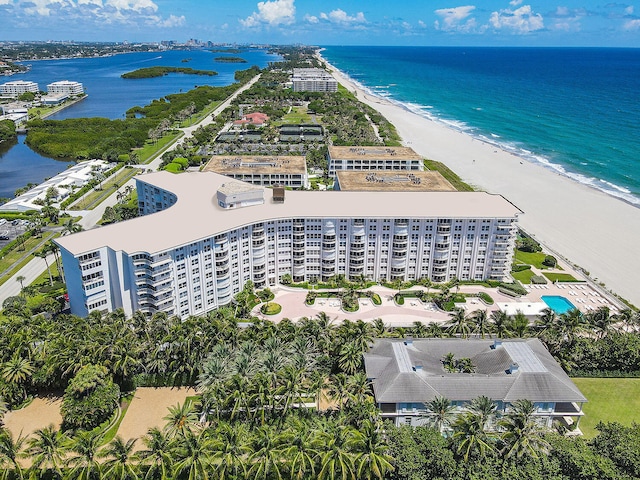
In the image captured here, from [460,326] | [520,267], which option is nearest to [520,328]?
[460,326]

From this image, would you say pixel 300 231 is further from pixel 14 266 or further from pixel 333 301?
pixel 14 266

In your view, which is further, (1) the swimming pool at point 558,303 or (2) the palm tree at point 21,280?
→ (2) the palm tree at point 21,280

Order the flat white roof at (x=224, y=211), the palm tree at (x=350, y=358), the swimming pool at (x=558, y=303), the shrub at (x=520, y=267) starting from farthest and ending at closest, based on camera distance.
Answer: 1. the shrub at (x=520, y=267)
2. the swimming pool at (x=558, y=303)
3. the flat white roof at (x=224, y=211)
4. the palm tree at (x=350, y=358)

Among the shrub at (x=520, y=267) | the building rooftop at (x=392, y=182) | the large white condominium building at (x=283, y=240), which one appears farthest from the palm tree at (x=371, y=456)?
the building rooftop at (x=392, y=182)

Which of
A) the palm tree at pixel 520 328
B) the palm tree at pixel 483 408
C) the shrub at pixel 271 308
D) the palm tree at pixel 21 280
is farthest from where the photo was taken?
the palm tree at pixel 21 280

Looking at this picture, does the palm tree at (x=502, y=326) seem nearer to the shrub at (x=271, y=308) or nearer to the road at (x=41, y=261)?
the shrub at (x=271, y=308)

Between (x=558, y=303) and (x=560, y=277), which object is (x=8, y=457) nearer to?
(x=558, y=303)

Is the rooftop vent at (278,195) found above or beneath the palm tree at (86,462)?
above
